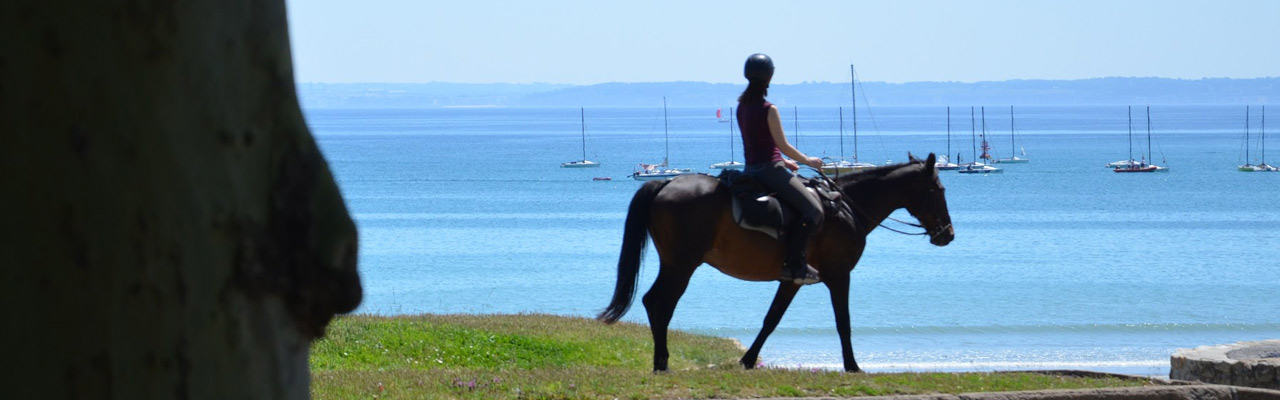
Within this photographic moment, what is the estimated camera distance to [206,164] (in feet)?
8.50

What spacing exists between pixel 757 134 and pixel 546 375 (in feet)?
8.29

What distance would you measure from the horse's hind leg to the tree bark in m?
7.91

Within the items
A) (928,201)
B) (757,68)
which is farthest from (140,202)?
(928,201)

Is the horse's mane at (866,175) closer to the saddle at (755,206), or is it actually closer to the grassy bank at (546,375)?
the saddle at (755,206)

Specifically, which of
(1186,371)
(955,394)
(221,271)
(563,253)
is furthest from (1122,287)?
(221,271)

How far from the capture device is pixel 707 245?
34.8ft

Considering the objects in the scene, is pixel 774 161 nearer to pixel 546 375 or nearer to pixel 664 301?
pixel 664 301

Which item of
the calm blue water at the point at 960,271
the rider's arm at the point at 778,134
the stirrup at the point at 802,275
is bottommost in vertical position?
the calm blue water at the point at 960,271

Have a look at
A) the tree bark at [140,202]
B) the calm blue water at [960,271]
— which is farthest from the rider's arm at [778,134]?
the tree bark at [140,202]

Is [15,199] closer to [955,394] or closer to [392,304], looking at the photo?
[955,394]

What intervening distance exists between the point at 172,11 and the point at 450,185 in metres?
101

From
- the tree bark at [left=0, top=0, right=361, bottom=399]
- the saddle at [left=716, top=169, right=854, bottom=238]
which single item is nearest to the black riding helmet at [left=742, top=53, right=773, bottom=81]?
the saddle at [left=716, top=169, right=854, bottom=238]

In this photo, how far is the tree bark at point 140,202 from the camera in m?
2.47

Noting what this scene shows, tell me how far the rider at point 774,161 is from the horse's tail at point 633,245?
82 centimetres
